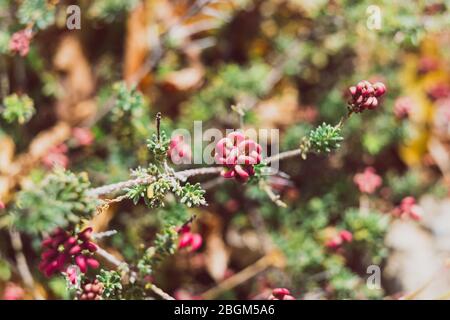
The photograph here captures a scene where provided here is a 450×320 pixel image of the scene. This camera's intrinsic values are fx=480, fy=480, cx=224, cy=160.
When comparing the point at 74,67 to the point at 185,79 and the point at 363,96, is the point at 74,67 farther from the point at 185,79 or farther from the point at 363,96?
the point at 363,96

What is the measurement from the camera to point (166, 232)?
6.89 feet

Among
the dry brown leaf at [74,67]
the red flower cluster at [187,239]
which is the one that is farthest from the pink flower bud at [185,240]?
the dry brown leaf at [74,67]

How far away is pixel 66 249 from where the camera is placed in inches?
68.6

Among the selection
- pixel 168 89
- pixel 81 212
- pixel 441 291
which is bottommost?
pixel 441 291

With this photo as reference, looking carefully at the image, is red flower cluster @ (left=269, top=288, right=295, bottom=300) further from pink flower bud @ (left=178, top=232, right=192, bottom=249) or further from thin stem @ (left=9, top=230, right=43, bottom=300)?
thin stem @ (left=9, top=230, right=43, bottom=300)

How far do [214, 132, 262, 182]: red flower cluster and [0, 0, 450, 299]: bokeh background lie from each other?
0.90 meters

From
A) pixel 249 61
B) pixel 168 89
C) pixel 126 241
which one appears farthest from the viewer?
pixel 249 61

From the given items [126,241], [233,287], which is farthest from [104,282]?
[233,287]

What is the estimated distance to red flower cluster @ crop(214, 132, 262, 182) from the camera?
5.89ft

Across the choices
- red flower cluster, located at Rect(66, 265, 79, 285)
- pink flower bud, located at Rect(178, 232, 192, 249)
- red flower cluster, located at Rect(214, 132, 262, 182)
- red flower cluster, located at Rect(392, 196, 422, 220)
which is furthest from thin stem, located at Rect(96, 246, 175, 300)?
red flower cluster, located at Rect(392, 196, 422, 220)

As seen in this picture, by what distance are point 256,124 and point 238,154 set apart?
1456 mm

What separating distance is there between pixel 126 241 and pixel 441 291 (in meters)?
2.01
